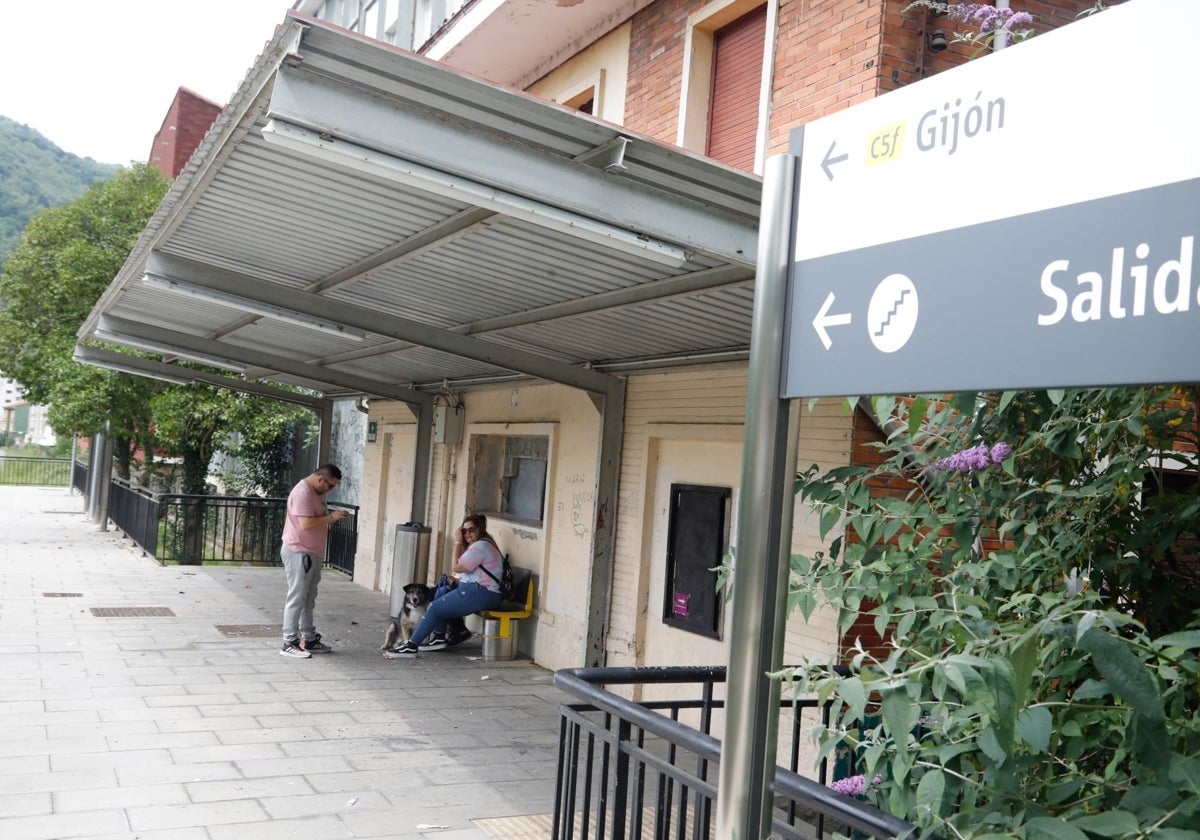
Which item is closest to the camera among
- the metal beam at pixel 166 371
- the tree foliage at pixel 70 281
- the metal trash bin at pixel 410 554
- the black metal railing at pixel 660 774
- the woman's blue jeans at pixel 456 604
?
the black metal railing at pixel 660 774

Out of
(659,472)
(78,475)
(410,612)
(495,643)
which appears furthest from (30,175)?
(659,472)

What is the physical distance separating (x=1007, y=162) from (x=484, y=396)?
11.2 m

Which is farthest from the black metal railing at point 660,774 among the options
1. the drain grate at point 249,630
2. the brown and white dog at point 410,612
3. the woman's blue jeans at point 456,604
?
the drain grate at point 249,630

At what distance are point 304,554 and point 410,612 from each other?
55.1 inches

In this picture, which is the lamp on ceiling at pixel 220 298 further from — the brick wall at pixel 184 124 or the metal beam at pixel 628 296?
the brick wall at pixel 184 124

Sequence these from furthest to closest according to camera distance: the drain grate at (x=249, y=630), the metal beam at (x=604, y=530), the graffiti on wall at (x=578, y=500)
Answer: the drain grate at (x=249, y=630), the graffiti on wall at (x=578, y=500), the metal beam at (x=604, y=530)

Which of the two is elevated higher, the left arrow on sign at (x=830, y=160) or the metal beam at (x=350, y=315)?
the metal beam at (x=350, y=315)

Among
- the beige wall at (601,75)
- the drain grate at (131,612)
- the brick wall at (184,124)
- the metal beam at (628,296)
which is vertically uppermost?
the brick wall at (184,124)

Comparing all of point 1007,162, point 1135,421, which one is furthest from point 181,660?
point 1007,162

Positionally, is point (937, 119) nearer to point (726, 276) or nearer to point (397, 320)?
point (726, 276)

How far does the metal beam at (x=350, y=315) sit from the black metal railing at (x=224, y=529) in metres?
9.72

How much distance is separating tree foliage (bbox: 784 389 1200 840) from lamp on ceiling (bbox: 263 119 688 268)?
1914 millimetres

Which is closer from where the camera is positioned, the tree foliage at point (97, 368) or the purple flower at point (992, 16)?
the purple flower at point (992, 16)

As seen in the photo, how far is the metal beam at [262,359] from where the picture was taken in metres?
11.7
